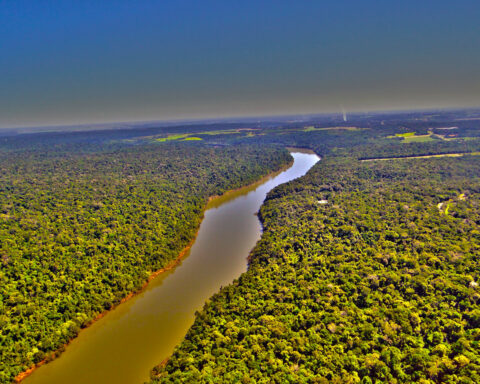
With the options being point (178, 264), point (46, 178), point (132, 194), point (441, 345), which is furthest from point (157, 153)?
point (441, 345)

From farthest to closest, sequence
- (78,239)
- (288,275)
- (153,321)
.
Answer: (78,239) → (288,275) → (153,321)

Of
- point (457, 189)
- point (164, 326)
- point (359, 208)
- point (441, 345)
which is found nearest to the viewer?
point (441, 345)

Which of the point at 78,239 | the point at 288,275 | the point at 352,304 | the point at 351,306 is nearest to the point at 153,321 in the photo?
the point at 288,275

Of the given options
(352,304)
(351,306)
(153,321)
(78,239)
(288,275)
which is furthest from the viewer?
(78,239)

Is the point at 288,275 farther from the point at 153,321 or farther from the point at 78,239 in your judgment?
the point at 78,239

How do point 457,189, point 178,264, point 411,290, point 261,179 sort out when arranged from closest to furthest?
point 411,290 < point 178,264 < point 457,189 < point 261,179

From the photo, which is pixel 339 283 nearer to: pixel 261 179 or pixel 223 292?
pixel 223 292
